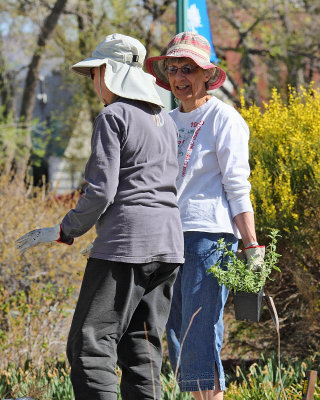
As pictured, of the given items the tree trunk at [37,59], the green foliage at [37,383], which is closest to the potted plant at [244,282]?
the green foliage at [37,383]

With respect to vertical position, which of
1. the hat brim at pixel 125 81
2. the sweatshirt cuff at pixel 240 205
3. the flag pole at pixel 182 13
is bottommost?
the sweatshirt cuff at pixel 240 205

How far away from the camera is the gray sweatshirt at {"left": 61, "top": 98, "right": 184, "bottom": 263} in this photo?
2.52 metres

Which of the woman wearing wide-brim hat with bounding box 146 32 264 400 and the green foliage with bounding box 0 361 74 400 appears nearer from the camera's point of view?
the woman wearing wide-brim hat with bounding box 146 32 264 400

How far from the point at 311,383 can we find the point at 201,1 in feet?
12.8

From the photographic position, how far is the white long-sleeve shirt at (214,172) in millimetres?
2994

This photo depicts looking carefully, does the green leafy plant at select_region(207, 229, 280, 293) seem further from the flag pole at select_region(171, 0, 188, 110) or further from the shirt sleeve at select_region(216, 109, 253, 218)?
the flag pole at select_region(171, 0, 188, 110)

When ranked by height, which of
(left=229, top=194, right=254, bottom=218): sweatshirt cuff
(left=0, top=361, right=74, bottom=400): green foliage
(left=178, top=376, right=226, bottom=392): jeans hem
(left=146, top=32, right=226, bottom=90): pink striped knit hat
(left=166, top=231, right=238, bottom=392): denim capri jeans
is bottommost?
(left=0, top=361, right=74, bottom=400): green foliage

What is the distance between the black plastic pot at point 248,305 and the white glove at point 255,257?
109mm

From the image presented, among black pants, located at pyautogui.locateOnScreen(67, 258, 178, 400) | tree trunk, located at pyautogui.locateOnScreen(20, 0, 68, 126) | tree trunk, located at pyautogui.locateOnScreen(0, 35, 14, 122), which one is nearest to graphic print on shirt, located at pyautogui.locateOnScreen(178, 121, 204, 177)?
black pants, located at pyautogui.locateOnScreen(67, 258, 178, 400)

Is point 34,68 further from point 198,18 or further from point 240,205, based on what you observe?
point 240,205

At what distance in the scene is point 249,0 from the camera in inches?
680

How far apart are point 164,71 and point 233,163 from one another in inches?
26.8

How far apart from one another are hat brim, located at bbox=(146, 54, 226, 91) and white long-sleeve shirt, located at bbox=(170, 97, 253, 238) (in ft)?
0.57

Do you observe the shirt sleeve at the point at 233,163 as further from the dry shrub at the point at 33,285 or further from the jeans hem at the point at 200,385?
the dry shrub at the point at 33,285
